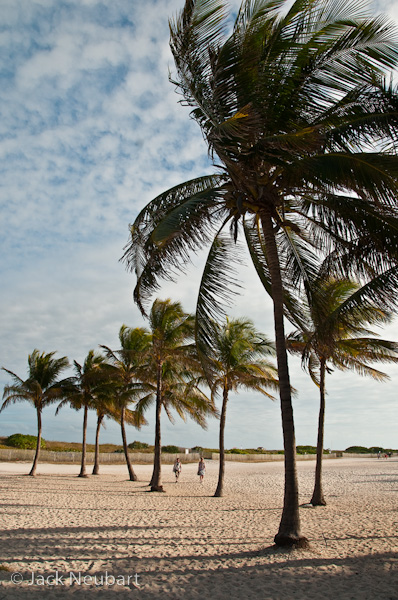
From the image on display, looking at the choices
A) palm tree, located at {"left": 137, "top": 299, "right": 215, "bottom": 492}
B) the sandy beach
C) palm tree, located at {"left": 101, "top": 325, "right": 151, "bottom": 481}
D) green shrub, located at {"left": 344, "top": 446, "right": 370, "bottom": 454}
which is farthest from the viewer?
green shrub, located at {"left": 344, "top": 446, "right": 370, "bottom": 454}

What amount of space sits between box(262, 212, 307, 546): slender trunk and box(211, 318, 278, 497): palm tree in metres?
8.64

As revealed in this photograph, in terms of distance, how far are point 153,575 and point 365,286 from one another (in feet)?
19.9

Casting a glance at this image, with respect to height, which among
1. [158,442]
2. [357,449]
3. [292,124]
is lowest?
[357,449]

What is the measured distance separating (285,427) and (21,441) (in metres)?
42.4

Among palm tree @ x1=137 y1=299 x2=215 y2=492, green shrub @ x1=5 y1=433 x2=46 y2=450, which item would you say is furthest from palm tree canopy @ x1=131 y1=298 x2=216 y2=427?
green shrub @ x1=5 y1=433 x2=46 y2=450

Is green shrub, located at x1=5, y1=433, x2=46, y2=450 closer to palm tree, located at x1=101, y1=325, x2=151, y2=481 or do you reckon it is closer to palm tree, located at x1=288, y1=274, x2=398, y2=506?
palm tree, located at x1=101, y1=325, x2=151, y2=481

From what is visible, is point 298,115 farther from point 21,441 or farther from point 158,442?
point 21,441

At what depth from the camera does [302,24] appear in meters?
7.76

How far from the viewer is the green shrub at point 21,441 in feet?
145

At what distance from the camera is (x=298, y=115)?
27.7 ft

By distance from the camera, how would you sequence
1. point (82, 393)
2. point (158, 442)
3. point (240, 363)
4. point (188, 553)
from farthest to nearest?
point (82, 393)
point (158, 442)
point (240, 363)
point (188, 553)

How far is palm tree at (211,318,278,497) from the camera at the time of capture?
17625 millimetres

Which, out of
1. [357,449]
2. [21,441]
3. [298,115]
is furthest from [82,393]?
[357,449]

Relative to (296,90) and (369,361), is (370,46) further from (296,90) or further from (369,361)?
(369,361)
